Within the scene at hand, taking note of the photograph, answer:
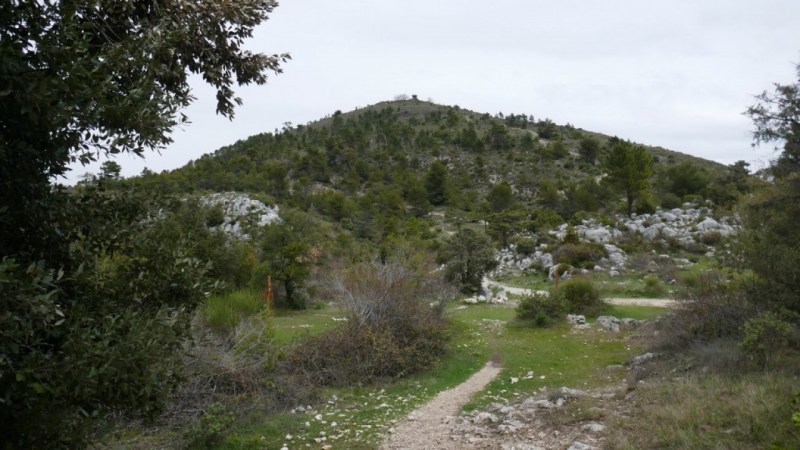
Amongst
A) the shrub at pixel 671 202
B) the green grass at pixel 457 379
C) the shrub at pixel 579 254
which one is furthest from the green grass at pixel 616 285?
the shrub at pixel 671 202

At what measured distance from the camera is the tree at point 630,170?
128 ft

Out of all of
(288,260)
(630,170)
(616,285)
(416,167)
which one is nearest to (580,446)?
(288,260)

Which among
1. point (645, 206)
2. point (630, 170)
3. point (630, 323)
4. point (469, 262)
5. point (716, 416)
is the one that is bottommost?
point (630, 323)

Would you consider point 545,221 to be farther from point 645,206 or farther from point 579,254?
point 579,254

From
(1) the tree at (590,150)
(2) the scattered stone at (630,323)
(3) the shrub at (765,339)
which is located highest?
(1) the tree at (590,150)

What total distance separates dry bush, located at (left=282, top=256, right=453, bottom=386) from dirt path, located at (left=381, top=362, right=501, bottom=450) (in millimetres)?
1659

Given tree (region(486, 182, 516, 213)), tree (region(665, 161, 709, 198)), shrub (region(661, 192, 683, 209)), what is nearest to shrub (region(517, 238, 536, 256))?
shrub (region(661, 192, 683, 209))

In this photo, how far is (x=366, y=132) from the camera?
75.2 metres

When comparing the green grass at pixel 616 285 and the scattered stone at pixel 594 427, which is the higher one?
the scattered stone at pixel 594 427

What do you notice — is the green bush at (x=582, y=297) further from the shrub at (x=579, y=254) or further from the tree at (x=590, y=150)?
the tree at (x=590, y=150)

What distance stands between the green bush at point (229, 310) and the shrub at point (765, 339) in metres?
9.61

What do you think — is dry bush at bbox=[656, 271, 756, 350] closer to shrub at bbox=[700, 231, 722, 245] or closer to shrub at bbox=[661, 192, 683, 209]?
shrub at bbox=[700, 231, 722, 245]

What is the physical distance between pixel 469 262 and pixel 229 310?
52.9 feet

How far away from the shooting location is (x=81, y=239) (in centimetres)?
428
